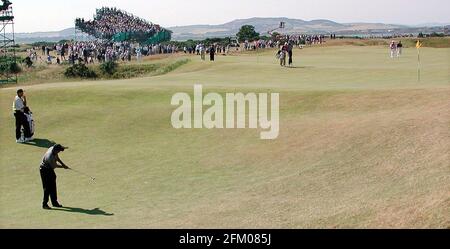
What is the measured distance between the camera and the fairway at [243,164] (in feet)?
42.4

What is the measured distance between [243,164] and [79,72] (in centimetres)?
4401

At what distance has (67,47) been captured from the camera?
8044 centimetres

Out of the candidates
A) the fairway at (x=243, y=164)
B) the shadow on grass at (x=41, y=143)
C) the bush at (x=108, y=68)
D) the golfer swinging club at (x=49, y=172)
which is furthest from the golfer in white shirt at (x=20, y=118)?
the bush at (x=108, y=68)

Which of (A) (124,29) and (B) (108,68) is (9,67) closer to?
(B) (108,68)

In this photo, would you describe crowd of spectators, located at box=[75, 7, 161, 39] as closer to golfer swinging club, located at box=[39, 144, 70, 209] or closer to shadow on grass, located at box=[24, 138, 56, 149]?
shadow on grass, located at box=[24, 138, 56, 149]

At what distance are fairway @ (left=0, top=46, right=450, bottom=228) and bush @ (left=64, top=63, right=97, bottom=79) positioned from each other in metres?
29.6

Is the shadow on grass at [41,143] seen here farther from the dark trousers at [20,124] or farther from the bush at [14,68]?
the bush at [14,68]

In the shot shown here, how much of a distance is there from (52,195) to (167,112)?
11.3 metres

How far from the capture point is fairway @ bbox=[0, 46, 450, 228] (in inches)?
509

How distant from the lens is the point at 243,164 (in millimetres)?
18594

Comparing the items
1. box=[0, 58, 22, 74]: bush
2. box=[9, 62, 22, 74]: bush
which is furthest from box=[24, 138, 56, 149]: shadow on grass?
box=[9, 62, 22, 74]: bush
